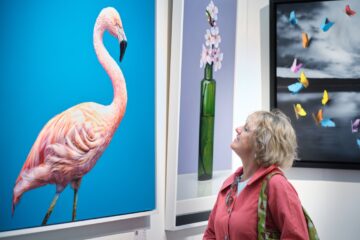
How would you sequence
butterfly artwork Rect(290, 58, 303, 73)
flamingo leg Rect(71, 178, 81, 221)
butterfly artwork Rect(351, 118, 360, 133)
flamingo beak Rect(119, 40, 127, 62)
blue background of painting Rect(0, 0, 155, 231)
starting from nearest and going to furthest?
blue background of painting Rect(0, 0, 155, 231) < flamingo leg Rect(71, 178, 81, 221) < flamingo beak Rect(119, 40, 127, 62) < butterfly artwork Rect(351, 118, 360, 133) < butterfly artwork Rect(290, 58, 303, 73)

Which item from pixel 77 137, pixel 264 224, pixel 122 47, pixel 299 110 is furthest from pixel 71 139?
pixel 299 110

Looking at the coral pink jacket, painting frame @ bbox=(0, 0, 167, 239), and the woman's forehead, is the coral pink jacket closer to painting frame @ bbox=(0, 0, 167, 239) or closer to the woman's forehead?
the woman's forehead

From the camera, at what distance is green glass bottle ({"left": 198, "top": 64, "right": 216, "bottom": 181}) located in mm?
2877

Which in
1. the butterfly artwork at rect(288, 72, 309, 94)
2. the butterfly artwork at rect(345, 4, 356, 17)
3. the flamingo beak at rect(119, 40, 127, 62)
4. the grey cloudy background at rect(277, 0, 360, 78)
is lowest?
the butterfly artwork at rect(288, 72, 309, 94)

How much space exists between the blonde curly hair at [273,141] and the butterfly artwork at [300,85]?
2.91 feet

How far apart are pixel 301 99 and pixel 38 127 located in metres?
1.63

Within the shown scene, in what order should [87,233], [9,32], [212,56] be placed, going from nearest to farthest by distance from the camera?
[9,32], [87,233], [212,56]

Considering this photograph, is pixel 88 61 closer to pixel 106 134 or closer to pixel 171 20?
pixel 106 134

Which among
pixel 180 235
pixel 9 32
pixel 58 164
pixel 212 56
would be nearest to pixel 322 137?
pixel 212 56

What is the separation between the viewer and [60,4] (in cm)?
212

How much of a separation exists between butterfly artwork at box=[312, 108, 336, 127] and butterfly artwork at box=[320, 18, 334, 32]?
46cm

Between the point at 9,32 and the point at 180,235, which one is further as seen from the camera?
the point at 180,235

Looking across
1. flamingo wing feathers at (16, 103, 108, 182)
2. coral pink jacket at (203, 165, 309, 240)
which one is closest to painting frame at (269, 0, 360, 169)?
coral pink jacket at (203, 165, 309, 240)

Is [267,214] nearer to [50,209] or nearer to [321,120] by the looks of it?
[50,209]
